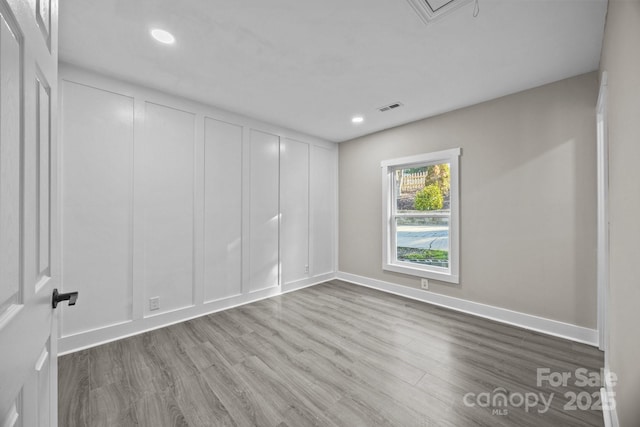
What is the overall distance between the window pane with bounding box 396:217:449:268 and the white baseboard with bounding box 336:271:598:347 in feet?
1.41

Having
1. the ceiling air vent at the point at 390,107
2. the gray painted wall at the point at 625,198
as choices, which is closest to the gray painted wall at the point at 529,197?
the ceiling air vent at the point at 390,107

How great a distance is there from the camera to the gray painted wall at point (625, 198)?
3.29 feet

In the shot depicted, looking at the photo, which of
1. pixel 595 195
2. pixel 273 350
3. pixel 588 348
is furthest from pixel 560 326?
pixel 273 350

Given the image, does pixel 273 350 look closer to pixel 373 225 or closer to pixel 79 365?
pixel 79 365

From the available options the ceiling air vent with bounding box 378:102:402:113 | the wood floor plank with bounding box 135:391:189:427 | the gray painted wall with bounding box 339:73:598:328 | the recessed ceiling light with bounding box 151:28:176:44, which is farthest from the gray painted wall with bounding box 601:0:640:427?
the recessed ceiling light with bounding box 151:28:176:44

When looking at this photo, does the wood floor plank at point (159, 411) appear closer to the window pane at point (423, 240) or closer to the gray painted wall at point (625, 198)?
the gray painted wall at point (625, 198)

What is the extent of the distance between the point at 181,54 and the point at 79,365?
2.65 metres

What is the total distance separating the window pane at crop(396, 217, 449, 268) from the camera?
137 inches

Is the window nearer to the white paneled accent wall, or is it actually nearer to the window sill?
the window sill

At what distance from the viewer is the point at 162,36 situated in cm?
194

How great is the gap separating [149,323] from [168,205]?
1246 mm

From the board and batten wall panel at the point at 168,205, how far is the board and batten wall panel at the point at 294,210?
1.32 meters

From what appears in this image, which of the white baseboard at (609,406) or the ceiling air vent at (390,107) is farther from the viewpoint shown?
the ceiling air vent at (390,107)

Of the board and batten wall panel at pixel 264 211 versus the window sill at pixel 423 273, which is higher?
the board and batten wall panel at pixel 264 211
